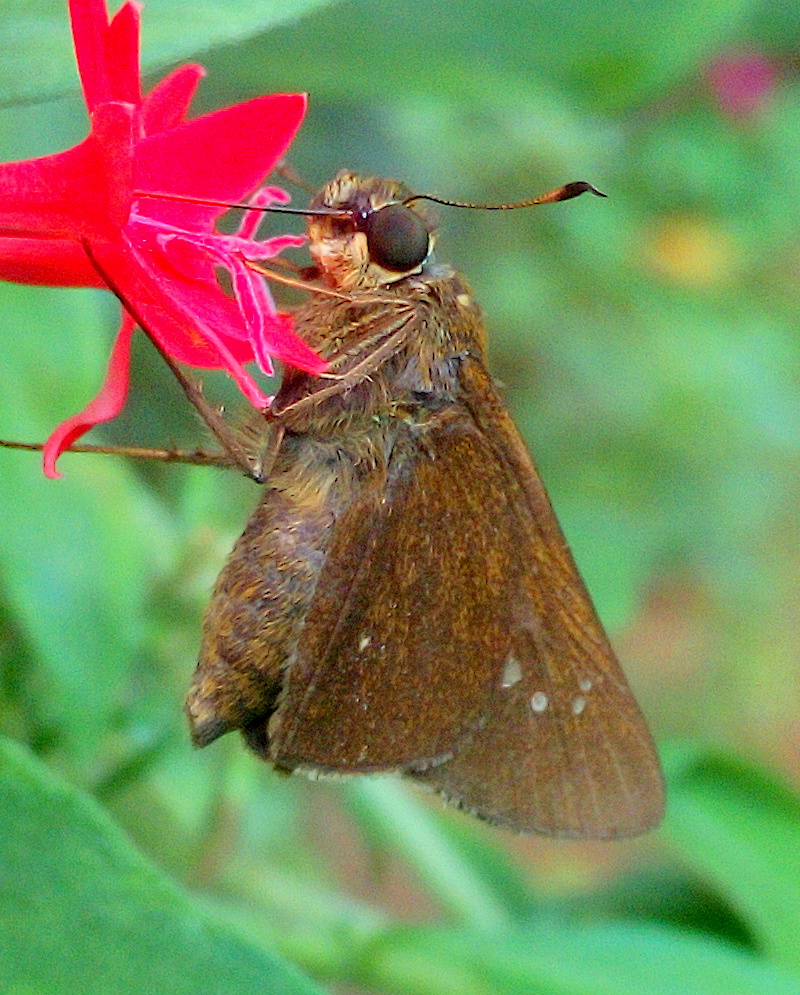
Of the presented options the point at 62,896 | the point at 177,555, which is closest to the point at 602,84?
the point at 177,555

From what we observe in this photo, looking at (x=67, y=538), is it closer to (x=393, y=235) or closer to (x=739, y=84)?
(x=393, y=235)

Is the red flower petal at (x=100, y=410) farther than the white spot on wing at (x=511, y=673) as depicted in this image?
No

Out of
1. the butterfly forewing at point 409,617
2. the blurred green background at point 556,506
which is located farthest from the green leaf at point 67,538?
the butterfly forewing at point 409,617

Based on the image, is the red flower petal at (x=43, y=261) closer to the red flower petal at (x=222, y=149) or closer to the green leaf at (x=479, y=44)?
the red flower petal at (x=222, y=149)

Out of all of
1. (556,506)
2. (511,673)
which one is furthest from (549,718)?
(556,506)

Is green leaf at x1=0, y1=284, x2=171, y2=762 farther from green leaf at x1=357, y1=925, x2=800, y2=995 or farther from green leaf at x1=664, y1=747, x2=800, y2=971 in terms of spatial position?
green leaf at x1=664, y1=747, x2=800, y2=971

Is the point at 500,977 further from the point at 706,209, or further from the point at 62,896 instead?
the point at 706,209
